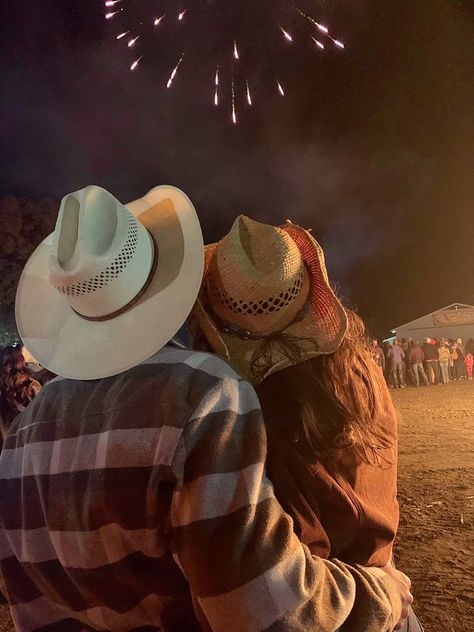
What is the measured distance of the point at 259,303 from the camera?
139 cm

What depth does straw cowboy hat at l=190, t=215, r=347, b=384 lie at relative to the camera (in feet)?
4.58

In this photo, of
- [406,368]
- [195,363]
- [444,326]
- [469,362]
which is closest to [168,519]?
[195,363]

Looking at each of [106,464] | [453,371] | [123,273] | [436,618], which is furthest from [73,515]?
[453,371]

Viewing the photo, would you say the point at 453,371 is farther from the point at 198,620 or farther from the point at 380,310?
the point at 380,310

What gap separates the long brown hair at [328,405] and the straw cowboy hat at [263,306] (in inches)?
1.9

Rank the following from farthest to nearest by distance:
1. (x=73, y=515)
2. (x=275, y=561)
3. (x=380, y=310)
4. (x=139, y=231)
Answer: (x=380, y=310) → (x=139, y=231) → (x=73, y=515) → (x=275, y=561)

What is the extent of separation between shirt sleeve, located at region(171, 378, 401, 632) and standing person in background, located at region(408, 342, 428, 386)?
17.9 metres

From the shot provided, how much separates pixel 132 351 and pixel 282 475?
0.44 meters

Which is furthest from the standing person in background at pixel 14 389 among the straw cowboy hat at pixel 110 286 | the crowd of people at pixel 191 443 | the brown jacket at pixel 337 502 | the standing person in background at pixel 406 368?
the standing person in background at pixel 406 368

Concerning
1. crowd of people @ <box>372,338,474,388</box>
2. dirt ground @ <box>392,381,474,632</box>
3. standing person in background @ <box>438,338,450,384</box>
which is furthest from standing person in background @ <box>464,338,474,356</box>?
dirt ground @ <box>392,381,474,632</box>

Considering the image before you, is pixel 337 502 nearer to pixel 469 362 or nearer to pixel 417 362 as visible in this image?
pixel 417 362

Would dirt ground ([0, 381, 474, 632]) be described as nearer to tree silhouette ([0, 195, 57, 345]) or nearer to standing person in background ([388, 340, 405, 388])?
standing person in background ([388, 340, 405, 388])

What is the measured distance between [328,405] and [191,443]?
0.52 m

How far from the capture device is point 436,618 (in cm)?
337
